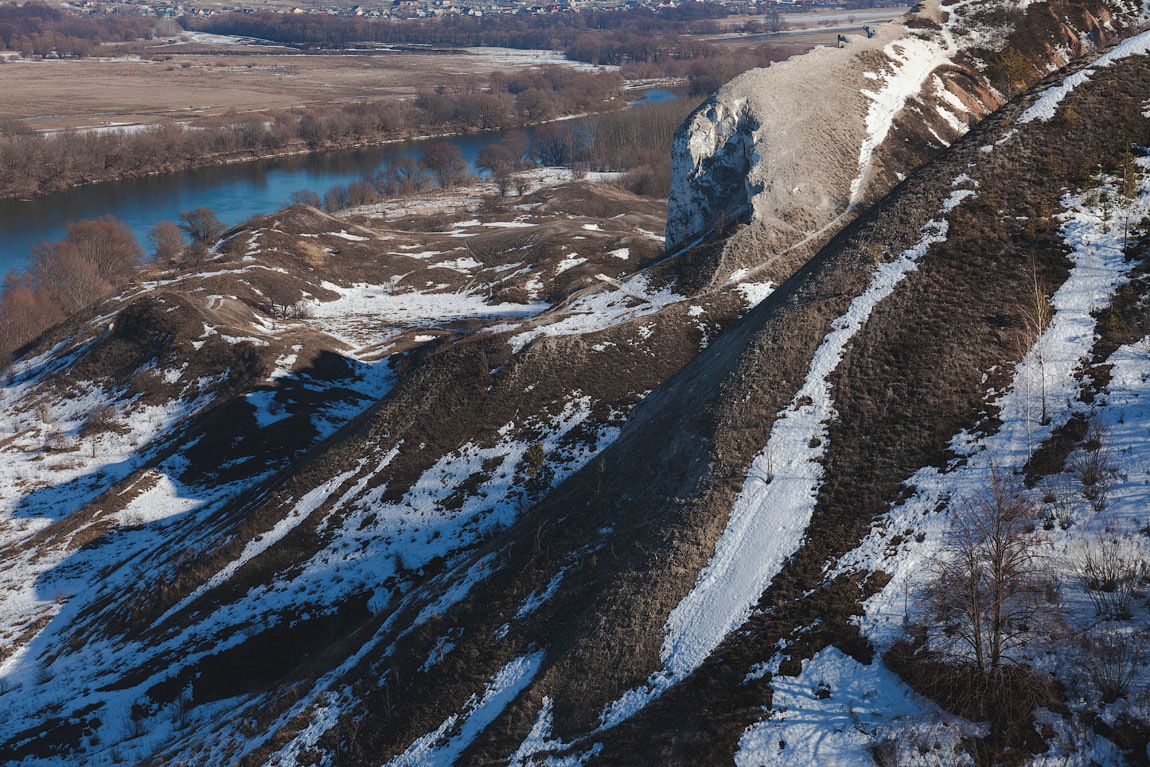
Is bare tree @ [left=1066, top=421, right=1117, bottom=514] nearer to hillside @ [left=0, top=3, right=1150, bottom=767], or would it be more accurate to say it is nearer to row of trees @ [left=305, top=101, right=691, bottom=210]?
hillside @ [left=0, top=3, right=1150, bottom=767]

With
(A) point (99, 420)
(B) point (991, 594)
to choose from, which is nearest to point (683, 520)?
(B) point (991, 594)

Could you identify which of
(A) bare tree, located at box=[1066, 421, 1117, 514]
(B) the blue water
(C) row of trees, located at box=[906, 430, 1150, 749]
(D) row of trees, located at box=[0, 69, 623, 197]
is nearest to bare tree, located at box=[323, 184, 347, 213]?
(B) the blue water

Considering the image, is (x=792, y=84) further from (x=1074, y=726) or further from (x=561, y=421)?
(x=1074, y=726)

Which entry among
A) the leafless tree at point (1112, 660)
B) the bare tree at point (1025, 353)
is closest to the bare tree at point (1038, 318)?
the bare tree at point (1025, 353)

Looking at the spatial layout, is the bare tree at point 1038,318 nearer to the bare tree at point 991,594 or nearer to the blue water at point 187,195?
the bare tree at point 991,594

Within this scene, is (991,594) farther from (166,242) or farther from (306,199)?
(306,199)

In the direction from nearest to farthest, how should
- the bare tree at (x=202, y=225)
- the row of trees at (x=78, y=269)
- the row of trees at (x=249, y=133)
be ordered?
the row of trees at (x=78, y=269)
the bare tree at (x=202, y=225)
the row of trees at (x=249, y=133)

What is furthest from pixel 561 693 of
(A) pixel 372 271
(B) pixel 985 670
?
(A) pixel 372 271
